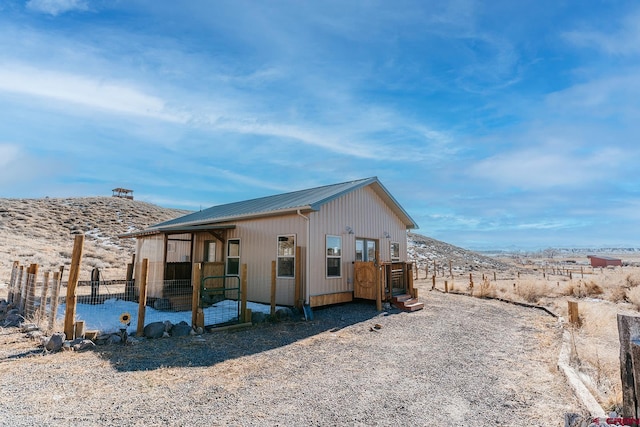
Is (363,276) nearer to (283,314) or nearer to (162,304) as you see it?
(283,314)

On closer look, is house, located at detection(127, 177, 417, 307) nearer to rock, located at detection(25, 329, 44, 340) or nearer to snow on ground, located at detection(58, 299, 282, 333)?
snow on ground, located at detection(58, 299, 282, 333)

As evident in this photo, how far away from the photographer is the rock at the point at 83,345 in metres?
6.40

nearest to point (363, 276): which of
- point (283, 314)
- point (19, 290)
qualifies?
point (283, 314)

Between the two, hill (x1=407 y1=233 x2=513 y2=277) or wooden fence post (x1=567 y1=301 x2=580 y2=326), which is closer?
wooden fence post (x1=567 y1=301 x2=580 y2=326)

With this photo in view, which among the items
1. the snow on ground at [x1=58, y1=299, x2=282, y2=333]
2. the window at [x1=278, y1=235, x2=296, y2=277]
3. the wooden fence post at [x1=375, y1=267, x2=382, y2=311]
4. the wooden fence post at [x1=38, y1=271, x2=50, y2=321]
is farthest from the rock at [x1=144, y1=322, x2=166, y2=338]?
the wooden fence post at [x1=375, y1=267, x2=382, y2=311]

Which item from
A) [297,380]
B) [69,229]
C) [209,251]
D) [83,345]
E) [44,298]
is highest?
[69,229]

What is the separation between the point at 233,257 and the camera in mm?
12875

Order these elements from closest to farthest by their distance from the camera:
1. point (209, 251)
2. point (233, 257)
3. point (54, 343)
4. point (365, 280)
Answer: point (54, 343), point (365, 280), point (233, 257), point (209, 251)

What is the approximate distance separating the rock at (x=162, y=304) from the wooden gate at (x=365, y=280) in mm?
6001

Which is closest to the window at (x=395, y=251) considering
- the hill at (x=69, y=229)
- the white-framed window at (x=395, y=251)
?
the white-framed window at (x=395, y=251)

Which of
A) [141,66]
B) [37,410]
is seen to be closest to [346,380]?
[37,410]

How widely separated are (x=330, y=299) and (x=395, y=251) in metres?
4.53

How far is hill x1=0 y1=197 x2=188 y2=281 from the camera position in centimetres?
2083

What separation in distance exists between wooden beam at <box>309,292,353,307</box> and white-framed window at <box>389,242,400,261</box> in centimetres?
316
